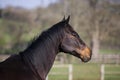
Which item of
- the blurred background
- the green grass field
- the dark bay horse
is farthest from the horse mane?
the blurred background

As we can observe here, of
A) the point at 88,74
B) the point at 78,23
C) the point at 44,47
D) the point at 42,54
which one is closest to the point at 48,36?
the point at 44,47

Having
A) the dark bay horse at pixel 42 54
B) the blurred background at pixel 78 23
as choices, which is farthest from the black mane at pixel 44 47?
the blurred background at pixel 78 23

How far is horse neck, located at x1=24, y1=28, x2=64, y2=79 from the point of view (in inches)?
181

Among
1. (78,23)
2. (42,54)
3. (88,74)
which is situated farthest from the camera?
(78,23)

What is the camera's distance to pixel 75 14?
1433 inches

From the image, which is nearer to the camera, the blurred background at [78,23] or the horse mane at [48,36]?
the horse mane at [48,36]

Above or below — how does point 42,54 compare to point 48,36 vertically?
below

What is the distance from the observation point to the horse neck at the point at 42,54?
181 inches

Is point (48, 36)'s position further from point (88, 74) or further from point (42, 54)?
point (88, 74)

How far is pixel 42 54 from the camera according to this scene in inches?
185

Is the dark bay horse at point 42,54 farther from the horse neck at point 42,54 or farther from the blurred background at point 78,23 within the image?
the blurred background at point 78,23

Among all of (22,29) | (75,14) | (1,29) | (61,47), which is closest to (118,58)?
(75,14)

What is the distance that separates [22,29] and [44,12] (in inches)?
162

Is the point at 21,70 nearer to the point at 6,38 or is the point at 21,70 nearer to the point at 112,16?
the point at 112,16
